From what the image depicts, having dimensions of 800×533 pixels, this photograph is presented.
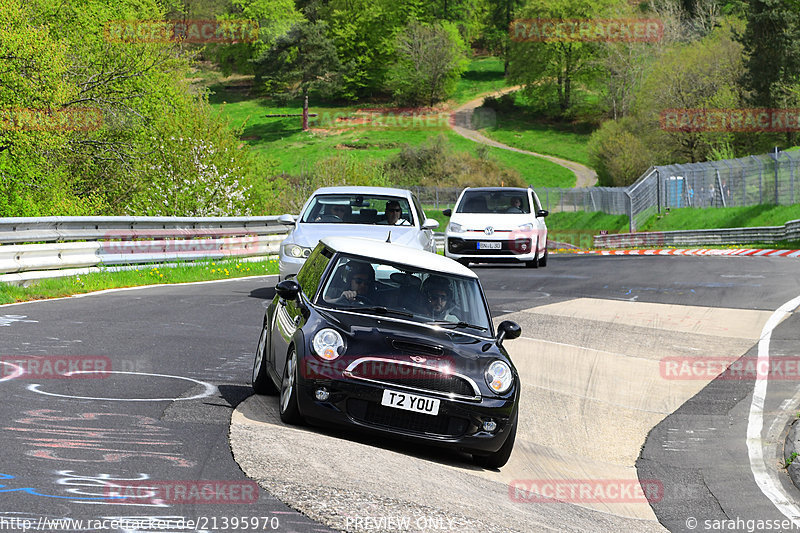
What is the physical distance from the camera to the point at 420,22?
458 feet

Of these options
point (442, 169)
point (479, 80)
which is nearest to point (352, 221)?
point (442, 169)

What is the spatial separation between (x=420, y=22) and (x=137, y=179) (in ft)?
365

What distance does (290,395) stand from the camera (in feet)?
24.8

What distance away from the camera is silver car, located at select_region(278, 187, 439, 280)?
607 inches

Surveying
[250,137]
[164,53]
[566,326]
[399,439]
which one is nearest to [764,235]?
[164,53]

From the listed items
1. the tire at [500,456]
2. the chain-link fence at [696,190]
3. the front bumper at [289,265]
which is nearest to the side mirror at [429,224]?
the front bumper at [289,265]

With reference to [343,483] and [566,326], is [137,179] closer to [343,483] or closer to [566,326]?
[566,326]

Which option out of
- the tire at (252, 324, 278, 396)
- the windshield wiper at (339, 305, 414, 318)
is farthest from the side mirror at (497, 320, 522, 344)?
the tire at (252, 324, 278, 396)

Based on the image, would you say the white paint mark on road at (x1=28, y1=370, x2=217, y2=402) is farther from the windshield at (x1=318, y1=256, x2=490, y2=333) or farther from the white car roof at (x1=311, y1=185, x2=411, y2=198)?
the white car roof at (x1=311, y1=185, x2=411, y2=198)

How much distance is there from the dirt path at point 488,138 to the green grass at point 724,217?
125 feet

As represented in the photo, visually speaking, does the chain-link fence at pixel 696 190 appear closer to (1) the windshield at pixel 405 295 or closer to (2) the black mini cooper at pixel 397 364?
(1) the windshield at pixel 405 295

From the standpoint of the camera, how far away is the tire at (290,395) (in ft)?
24.7

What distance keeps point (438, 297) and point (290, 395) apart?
1.55m

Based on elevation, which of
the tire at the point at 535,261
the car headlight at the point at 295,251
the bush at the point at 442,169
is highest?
the car headlight at the point at 295,251
